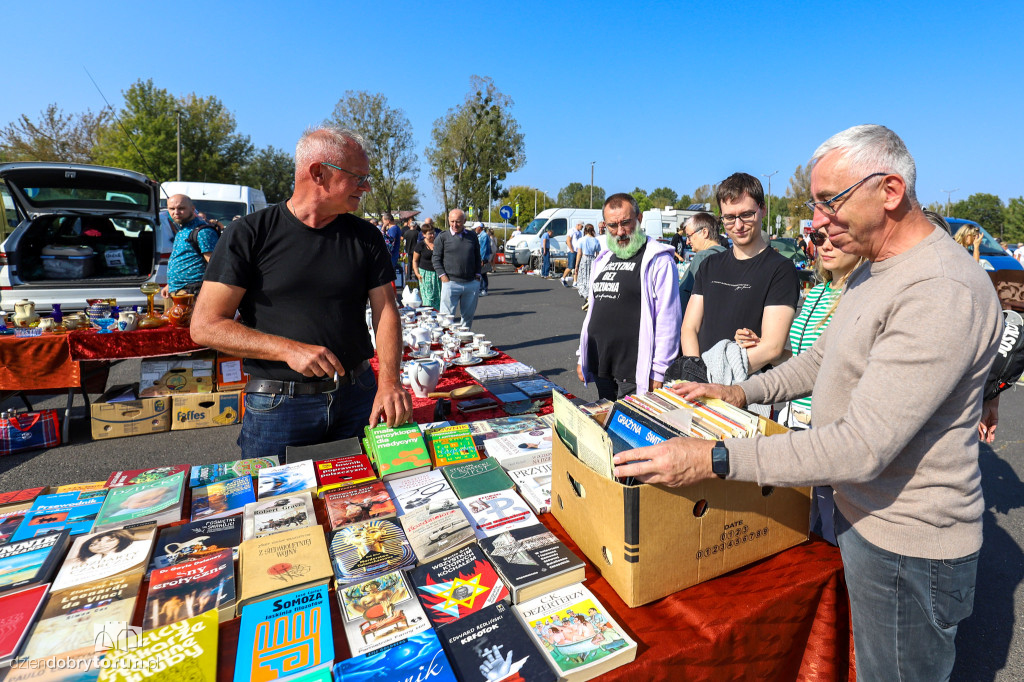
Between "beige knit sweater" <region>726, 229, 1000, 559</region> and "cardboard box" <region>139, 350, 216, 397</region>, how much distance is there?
453cm

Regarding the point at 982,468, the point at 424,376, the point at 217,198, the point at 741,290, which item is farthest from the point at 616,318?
the point at 217,198

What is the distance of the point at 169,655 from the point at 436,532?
56 cm

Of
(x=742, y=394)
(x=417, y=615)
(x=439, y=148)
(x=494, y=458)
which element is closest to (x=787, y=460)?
(x=742, y=394)

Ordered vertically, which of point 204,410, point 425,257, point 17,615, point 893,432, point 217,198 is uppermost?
point 217,198

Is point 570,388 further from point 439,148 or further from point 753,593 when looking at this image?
point 439,148

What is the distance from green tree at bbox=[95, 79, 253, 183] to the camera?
26922 millimetres

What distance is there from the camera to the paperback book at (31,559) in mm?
1068

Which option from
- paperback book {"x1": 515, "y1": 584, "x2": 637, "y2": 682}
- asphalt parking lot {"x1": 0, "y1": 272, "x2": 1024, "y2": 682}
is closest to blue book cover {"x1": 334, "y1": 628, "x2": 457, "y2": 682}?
paperback book {"x1": 515, "y1": 584, "x2": 637, "y2": 682}

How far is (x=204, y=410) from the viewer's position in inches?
174

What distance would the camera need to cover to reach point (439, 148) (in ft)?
107

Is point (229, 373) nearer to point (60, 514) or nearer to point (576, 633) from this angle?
point (60, 514)

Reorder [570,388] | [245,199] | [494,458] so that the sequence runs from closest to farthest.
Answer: [494,458], [570,388], [245,199]

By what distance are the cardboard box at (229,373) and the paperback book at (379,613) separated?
3905mm

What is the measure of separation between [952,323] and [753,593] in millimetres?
697
